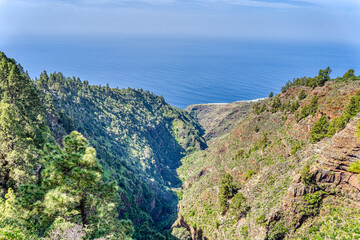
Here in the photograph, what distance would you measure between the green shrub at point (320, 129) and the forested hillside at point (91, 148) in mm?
38068

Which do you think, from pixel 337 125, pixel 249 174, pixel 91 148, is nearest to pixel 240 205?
pixel 249 174

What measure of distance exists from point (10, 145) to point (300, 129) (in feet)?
174

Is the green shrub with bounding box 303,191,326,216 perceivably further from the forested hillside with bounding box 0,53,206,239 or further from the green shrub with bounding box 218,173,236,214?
the forested hillside with bounding box 0,53,206,239

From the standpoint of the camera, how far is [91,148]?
17797mm

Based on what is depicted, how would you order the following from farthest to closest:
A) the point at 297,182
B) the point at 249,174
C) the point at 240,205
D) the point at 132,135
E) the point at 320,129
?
the point at 132,135
the point at 249,174
the point at 240,205
the point at 320,129
the point at 297,182

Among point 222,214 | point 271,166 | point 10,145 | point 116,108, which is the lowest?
point 222,214

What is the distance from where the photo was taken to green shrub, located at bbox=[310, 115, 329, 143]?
40.1 m

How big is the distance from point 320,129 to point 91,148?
42229mm

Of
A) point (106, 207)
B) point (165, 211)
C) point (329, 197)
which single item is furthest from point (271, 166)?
point (165, 211)

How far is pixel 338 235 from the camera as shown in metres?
27.1

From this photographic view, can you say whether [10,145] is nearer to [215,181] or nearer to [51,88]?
[215,181]

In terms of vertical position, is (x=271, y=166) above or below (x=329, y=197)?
above

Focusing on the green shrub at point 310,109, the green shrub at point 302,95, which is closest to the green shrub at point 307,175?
the green shrub at point 310,109

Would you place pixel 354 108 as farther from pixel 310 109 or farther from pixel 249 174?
pixel 249 174
